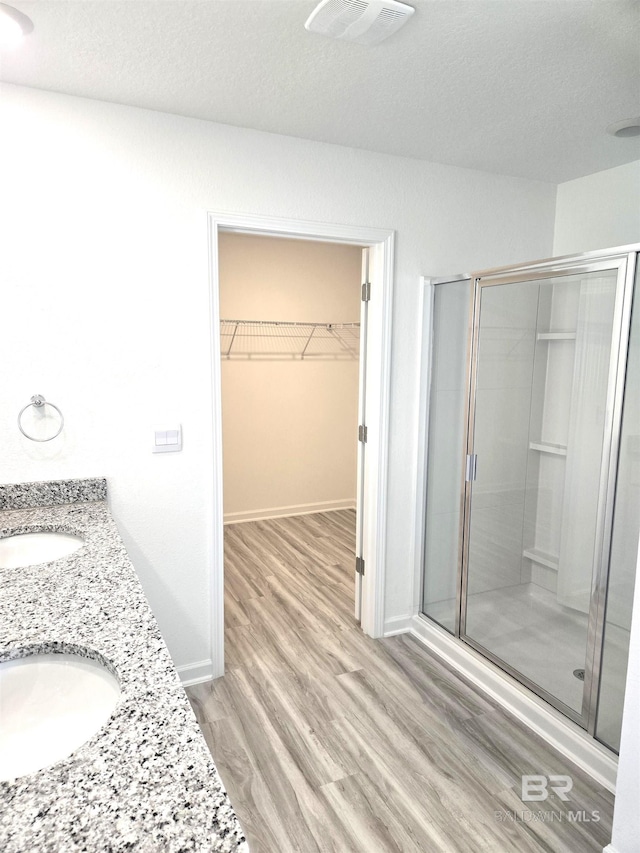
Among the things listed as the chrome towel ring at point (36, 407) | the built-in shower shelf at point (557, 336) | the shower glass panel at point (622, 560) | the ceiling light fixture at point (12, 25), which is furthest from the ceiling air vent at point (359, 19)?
the chrome towel ring at point (36, 407)

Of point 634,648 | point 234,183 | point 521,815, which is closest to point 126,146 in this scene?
point 234,183

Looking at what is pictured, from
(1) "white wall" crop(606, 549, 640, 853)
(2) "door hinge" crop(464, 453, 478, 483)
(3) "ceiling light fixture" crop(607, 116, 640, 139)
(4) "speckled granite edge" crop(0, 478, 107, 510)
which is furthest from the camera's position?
(2) "door hinge" crop(464, 453, 478, 483)

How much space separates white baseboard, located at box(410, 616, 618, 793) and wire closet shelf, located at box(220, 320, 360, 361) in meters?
2.70

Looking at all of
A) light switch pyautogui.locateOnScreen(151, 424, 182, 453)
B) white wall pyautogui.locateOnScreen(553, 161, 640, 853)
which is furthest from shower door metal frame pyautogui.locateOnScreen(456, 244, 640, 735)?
light switch pyautogui.locateOnScreen(151, 424, 182, 453)

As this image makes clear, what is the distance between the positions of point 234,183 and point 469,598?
7.55 ft

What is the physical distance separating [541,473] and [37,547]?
7.24 ft

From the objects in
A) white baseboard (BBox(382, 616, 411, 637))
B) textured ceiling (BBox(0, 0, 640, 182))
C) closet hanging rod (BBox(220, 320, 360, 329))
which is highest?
textured ceiling (BBox(0, 0, 640, 182))

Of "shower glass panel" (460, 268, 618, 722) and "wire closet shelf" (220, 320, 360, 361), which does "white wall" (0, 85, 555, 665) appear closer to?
"shower glass panel" (460, 268, 618, 722)

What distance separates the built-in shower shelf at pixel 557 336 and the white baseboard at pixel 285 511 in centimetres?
307

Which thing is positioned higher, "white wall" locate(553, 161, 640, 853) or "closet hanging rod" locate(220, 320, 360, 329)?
"white wall" locate(553, 161, 640, 853)

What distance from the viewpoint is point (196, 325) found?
241cm

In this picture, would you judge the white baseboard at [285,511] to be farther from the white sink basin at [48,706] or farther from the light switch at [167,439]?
the white sink basin at [48,706]

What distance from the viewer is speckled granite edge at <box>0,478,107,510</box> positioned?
2.14 metres

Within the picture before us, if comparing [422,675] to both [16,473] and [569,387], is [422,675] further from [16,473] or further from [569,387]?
[16,473]
